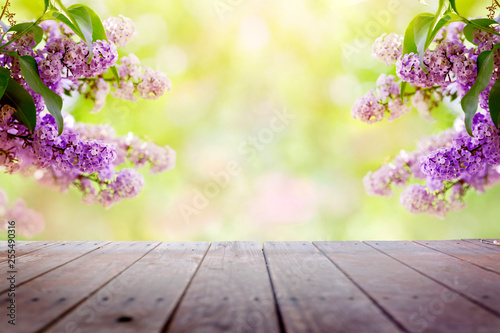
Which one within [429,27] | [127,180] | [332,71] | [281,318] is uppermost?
[332,71]

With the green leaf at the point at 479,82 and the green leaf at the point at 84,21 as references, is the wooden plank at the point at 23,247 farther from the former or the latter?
the green leaf at the point at 479,82

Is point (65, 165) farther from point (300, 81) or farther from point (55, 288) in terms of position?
point (300, 81)

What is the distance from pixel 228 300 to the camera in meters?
0.93

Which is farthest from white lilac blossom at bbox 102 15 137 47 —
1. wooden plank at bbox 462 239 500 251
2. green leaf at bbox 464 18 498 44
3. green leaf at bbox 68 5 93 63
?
wooden plank at bbox 462 239 500 251

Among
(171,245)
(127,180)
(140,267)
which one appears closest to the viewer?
(140,267)

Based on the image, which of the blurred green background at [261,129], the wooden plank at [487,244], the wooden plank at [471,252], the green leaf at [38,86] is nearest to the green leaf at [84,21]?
the green leaf at [38,86]

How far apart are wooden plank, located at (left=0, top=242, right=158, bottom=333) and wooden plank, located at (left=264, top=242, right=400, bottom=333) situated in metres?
0.42

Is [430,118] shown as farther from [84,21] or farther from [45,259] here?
[45,259]

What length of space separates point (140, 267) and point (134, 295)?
0.32 metres

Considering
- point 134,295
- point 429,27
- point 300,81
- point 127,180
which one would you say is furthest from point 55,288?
point 300,81

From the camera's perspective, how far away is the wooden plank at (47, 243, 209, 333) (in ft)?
2.56

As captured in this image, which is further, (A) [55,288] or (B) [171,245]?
(B) [171,245]

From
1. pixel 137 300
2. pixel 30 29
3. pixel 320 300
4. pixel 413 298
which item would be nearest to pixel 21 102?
pixel 30 29

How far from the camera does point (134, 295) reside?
98 cm
